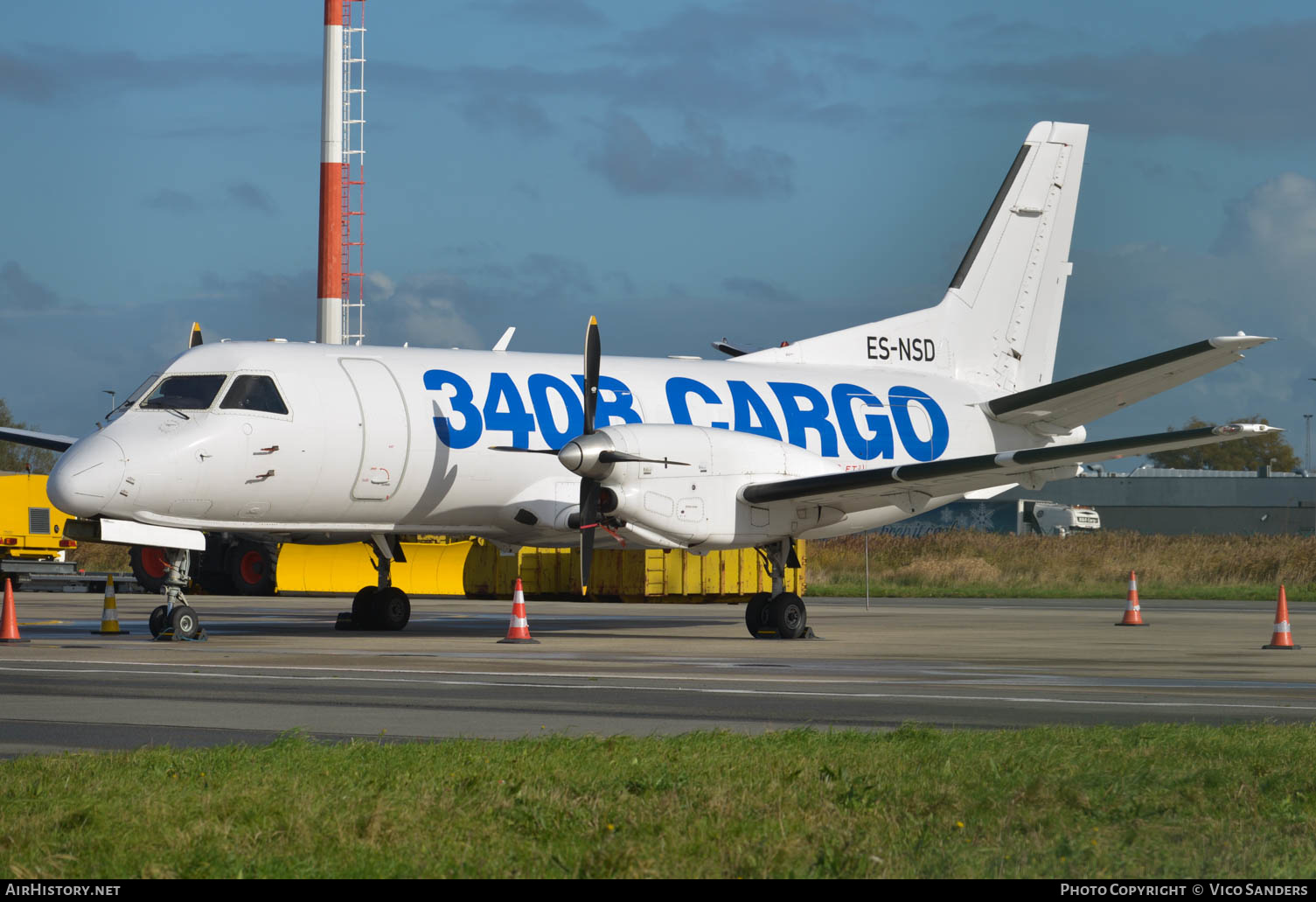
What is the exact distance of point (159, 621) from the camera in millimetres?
19297

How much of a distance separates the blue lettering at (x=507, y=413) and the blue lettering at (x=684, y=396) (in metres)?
2.23

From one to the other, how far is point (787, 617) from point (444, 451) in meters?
5.08

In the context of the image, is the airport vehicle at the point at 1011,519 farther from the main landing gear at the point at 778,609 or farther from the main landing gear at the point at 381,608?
the main landing gear at the point at 778,609

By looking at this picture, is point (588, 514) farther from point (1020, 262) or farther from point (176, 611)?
point (1020, 262)

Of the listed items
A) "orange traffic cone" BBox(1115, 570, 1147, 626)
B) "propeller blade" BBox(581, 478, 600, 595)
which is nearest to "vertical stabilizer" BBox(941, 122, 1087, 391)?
"orange traffic cone" BBox(1115, 570, 1147, 626)

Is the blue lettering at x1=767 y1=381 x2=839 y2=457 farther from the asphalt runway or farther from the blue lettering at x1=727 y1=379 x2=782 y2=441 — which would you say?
the asphalt runway

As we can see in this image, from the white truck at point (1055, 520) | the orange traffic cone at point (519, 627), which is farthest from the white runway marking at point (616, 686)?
the white truck at point (1055, 520)

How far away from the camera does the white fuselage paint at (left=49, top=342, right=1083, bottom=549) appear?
18.8 metres

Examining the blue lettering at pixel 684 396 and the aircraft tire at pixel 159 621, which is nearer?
the aircraft tire at pixel 159 621

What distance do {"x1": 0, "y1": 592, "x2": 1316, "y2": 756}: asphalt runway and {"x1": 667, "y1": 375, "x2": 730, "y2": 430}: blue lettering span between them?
3.10m

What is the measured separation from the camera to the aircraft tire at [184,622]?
19016mm

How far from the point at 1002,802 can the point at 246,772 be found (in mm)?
3669

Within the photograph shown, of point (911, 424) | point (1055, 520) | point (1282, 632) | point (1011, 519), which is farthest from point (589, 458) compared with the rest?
point (1011, 519)

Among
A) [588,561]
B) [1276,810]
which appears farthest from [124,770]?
[588,561]
